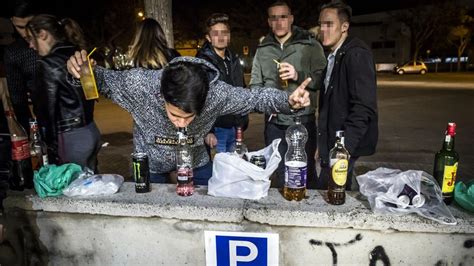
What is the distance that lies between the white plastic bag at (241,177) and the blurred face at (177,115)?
295mm

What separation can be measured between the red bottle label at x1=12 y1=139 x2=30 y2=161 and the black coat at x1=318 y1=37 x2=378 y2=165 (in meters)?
2.24

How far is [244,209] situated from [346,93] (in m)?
1.39

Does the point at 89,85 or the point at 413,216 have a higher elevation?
the point at 89,85

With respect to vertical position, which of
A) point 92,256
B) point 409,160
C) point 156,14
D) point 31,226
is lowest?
point 409,160

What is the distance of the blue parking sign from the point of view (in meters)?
2.17

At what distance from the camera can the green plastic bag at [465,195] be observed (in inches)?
79.6

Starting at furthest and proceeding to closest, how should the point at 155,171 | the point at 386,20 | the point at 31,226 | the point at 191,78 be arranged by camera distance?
the point at 386,20 < the point at 155,171 < the point at 31,226 < the point at 191,78

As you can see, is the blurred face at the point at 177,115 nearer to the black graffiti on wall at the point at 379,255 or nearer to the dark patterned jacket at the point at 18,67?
the black graffiti on wall at the point at 379,255

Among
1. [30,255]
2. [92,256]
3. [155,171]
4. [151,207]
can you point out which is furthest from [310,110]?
[30,255]

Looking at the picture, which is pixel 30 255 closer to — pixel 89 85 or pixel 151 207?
pixel 151 207

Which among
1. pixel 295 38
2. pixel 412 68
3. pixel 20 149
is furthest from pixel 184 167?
pixel 412 68

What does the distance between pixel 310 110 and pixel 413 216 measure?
6.12ft

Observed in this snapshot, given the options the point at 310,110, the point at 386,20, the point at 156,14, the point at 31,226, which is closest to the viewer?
the point at 31,226

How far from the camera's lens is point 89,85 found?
2.31 metres
